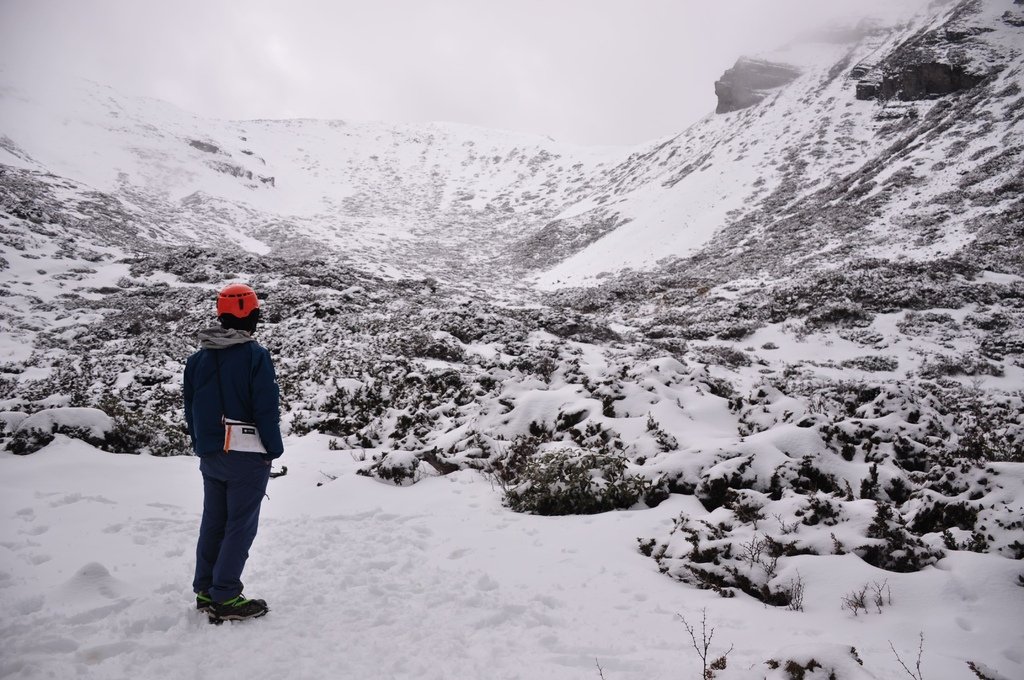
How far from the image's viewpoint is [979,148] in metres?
28.4

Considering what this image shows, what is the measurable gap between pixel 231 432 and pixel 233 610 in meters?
1.29

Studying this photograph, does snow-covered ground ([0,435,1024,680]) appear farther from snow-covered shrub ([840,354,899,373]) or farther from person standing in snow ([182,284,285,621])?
snow-covered shrub ([840,354,899,373])

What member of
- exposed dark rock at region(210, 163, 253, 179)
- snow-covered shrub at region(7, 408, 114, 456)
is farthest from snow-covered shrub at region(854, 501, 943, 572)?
exposed dark rock at region(210, 163, 253, 179)

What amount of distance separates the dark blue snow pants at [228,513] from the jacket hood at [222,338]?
2.74 ft

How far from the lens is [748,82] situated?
61969 mm

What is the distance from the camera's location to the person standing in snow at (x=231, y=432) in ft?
12.2

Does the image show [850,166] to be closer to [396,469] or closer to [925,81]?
[925,81]

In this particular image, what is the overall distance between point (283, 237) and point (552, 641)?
4608 centimetres

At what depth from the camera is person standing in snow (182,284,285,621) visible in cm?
372

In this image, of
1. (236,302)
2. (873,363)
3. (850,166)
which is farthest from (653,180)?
(236,302)

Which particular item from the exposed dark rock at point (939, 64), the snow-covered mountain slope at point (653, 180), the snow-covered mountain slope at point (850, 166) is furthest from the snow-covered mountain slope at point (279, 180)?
the exposed dark rock at point (939, 64)

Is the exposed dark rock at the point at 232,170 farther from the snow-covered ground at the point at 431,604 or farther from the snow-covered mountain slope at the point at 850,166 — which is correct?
the snow-covered ground at the point at 431,604

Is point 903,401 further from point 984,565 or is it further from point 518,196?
point 518,196

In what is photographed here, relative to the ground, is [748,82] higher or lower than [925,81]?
higher
